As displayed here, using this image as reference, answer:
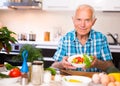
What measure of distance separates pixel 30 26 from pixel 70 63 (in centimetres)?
242

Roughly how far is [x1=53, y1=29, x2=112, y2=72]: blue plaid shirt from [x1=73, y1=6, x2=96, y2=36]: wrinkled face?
70 mm

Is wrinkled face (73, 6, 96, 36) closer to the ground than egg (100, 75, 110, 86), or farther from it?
farther from it

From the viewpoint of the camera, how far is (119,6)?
3.25 m

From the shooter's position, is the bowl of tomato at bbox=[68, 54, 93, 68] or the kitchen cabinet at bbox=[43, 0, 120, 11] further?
the kitchen cabinet at bbox=[43, 0, 120, 11]

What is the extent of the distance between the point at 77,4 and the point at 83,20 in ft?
4.84

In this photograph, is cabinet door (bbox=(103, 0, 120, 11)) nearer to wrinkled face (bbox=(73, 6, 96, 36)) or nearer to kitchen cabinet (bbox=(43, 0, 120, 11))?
kitchen cabinet (bbox=(43, 0, 120, 11))

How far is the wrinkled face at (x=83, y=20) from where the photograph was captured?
1.93m

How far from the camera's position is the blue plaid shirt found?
196cm

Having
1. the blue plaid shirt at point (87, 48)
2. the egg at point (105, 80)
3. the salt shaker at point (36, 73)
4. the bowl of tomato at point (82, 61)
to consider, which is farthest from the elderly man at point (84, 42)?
the egg at point (105, 80)

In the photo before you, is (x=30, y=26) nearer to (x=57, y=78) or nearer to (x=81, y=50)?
(x=81, y=50)

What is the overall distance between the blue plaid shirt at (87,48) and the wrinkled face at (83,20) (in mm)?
70

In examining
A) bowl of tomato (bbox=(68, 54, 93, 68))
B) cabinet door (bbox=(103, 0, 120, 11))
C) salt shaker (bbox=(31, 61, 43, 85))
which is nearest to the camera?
salt shaker (bbox=(31, 61, 43, 85))

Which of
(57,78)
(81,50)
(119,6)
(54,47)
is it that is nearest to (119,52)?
(119,6)

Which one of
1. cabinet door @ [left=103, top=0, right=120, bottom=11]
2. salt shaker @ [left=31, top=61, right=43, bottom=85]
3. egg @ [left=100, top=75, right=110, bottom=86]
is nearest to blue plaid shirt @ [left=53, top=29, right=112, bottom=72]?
salt shaker @ [left=31, top=61, right=43, bottom=85]
